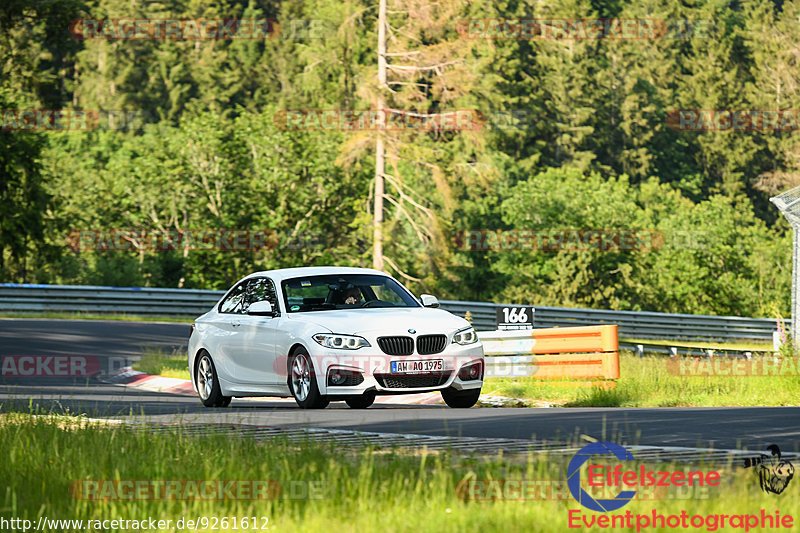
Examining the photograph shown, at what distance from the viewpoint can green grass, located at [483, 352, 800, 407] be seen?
15.8m

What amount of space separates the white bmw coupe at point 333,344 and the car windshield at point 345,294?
12 millimetres

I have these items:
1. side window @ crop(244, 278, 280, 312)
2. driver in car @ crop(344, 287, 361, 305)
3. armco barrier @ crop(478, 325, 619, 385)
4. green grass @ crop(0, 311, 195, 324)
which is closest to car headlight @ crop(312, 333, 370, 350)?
driver in car @ crop(344, 287, 361, 305)

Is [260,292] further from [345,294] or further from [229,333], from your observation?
[345,294]

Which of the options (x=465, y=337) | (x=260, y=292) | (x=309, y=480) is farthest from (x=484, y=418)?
(x=309, y=480)

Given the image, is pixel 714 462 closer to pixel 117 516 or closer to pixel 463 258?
pixel 117 516

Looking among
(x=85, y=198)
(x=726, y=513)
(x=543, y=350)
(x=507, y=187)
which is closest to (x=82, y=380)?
(x=543, y=350)

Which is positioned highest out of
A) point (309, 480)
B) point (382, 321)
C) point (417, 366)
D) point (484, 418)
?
point (382, 321)

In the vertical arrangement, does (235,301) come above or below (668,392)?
above

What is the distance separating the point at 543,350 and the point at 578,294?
42.6 metres

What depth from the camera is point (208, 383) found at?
1576 centimetres

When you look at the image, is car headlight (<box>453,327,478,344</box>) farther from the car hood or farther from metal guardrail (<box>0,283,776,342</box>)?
metal guardrail (<box>0,283,776,342</box>)

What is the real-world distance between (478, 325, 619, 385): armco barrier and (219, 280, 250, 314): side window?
4.50 m

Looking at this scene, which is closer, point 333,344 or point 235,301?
point 333,344

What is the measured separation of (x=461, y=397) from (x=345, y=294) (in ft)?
6.10
